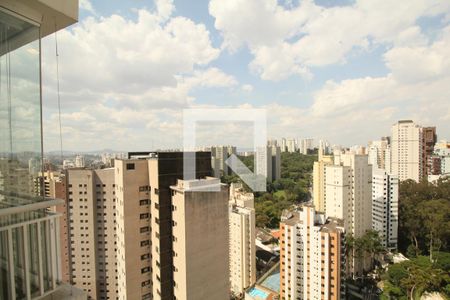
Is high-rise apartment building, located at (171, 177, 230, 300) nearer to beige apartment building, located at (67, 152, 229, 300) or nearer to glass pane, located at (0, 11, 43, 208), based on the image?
beige apartment building, located at (67, 152, 229, 300)

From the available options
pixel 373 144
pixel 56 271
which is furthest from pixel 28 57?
pixel 373 144

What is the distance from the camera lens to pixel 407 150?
12.6 metres

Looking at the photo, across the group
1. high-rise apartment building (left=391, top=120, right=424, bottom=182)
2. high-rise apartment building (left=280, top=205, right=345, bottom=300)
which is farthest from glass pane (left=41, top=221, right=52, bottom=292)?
high-rise apartment building (left=391, top=120, right=424, bottom=182)

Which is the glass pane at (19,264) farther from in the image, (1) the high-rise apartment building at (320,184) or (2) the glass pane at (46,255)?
(1) the high-rise apartment building at (320,184)

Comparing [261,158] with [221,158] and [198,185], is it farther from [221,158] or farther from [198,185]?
[198,185]

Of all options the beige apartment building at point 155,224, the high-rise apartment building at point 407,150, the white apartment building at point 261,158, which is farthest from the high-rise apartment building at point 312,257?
the high-rise apartment building at point 407,150

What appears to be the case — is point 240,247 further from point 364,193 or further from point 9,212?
point 9,212

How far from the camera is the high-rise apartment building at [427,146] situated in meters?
12.8

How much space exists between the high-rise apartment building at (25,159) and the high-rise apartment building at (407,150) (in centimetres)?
1456

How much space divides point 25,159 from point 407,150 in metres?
15.5

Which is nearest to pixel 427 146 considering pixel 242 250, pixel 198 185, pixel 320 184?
pixel 320 184

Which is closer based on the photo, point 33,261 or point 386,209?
point 33,261

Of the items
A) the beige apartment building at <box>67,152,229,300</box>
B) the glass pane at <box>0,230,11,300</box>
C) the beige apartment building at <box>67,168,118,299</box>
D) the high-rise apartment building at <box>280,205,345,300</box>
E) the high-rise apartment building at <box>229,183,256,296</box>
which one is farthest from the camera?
the high-rise apartment building at <box>229,183,256,296</box>

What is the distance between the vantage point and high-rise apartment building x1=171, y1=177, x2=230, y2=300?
8.78ft
